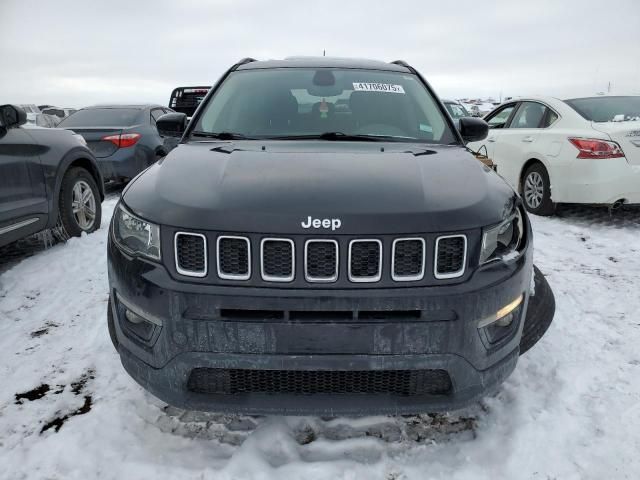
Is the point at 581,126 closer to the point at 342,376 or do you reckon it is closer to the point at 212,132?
the point at 212,132

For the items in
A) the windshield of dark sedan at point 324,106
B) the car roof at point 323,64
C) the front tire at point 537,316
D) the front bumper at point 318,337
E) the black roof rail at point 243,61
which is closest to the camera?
the front bumper at point 318,337

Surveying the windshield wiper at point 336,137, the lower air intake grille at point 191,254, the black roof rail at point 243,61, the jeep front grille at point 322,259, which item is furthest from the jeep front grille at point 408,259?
the black roof rail at point 243,61

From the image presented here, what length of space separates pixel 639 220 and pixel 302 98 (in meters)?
5.16

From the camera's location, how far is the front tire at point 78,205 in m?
5.05

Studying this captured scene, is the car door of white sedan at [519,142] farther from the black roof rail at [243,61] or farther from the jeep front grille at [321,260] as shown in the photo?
the jeep front grille at [321,260]

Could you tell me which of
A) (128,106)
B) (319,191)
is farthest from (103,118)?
(319,191)

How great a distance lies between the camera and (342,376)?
197cm

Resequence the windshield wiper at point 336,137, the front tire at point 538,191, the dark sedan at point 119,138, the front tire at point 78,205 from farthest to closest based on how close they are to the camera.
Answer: the dark sedan at point 119,138 < the front tire at point 538,191 < the front tire at point 78,205 < the windshield wiper at point 336,137

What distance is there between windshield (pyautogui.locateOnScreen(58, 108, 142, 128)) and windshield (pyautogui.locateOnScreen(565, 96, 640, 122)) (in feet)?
21.1

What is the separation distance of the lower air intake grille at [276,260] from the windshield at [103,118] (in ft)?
23.1

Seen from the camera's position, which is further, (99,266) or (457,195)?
(99,266)

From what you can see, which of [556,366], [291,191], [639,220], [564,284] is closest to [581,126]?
[639,220]

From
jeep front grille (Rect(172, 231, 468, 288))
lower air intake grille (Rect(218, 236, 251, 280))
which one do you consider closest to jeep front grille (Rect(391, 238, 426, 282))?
jeep front grille (Rect(172, 231, 468, 288))

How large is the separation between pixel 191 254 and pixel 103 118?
24.1 feet
